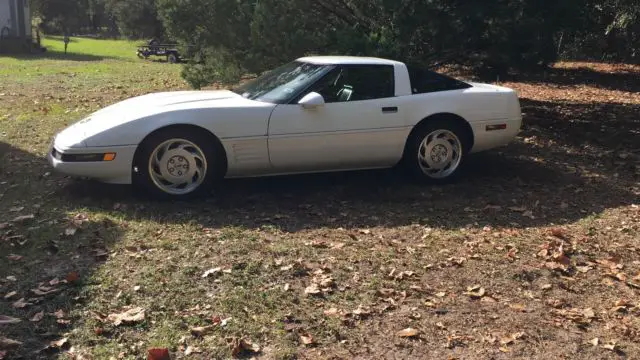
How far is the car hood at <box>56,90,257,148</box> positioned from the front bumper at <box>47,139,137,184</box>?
0.06 m

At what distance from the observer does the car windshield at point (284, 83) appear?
5.93 meters

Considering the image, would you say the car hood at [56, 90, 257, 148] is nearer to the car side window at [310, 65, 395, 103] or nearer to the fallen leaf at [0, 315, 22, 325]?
the car side window at [310, 65, 395, 103]

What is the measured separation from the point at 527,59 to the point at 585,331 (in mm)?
6092

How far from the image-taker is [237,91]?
6.50 m

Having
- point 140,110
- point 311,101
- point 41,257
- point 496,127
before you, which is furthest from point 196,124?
point 496,127

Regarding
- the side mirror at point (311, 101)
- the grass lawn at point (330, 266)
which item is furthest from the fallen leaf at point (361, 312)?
the side mirror at point (311, 101)

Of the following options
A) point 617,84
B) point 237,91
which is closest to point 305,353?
point 237,91

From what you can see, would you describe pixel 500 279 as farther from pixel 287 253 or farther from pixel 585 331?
pixel 287 253

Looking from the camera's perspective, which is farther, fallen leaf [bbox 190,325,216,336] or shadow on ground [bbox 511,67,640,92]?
shadow on ground [bbox 511,67,640,92]

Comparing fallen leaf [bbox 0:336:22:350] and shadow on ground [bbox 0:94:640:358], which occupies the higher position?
shadow on ground [bbox 0:94:640:358]

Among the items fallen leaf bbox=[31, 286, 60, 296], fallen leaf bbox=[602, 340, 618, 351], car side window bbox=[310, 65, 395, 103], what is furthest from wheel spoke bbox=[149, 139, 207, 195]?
fallen leaf bbox=[602, 340, 618, 351]

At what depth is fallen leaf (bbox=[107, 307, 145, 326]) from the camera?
11.4 feet

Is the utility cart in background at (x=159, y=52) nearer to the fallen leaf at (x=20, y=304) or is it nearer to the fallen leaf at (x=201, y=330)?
the fallen leaf at (x=20, y=304)

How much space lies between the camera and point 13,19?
32.4m
